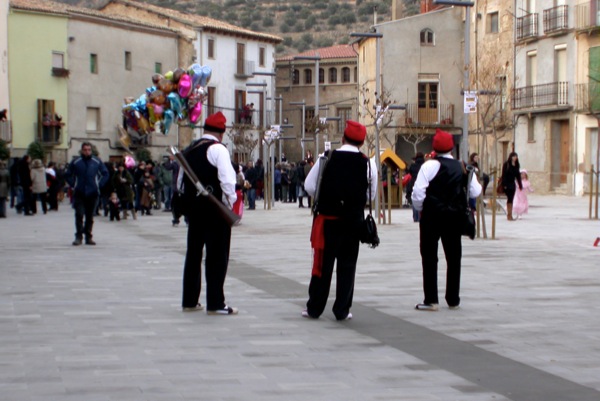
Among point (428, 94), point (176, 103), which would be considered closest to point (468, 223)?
point (176, 103)

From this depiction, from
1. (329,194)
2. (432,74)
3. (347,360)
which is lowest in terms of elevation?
(347,360)

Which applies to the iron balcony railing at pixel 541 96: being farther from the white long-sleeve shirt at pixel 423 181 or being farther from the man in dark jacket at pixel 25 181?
the white long-sleeve shirt at pixel 423 181

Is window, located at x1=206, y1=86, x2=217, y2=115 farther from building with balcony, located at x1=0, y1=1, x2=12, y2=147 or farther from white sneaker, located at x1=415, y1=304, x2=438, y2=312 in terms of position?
white sneaker, located at x1=415, y1=304, x2=438, y2=312

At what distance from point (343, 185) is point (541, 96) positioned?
44803 millimetres

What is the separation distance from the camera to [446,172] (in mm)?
11180

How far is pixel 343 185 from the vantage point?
10414 millimetres

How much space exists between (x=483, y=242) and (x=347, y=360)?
501 inches

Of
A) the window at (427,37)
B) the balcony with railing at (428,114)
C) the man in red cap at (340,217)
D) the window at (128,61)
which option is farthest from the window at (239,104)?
the man in red cap at (340,217)

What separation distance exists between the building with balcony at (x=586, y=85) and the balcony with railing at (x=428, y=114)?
46.6 ft

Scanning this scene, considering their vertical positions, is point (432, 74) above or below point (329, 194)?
Answer: above

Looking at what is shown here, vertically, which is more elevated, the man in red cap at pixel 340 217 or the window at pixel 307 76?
the window at pixel 307 76

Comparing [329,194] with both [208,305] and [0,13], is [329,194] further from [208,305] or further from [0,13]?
[0,13]

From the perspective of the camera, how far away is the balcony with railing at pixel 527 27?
5462cm

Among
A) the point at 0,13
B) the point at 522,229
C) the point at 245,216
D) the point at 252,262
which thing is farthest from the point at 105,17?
the point at 252,262
